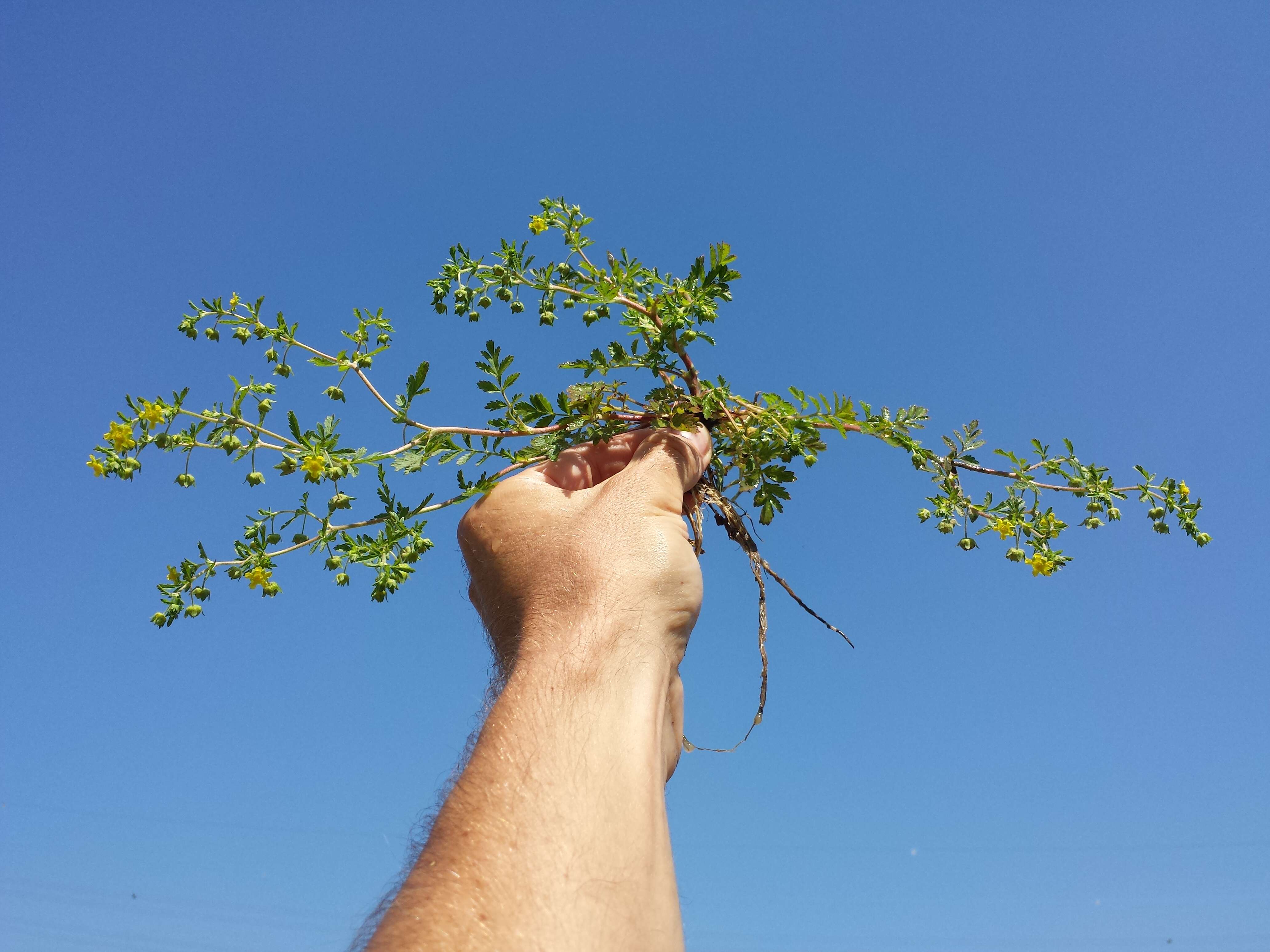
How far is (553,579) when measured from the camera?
263 cm

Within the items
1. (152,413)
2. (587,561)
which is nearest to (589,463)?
(587,561)

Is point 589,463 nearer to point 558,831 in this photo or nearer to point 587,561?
point 587,561

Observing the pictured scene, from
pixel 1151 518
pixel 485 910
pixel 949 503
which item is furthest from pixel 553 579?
pixel 1151 518

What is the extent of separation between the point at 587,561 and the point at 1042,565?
2.02m

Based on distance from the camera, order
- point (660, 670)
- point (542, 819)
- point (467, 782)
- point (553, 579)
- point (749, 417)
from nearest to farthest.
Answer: point (542, 819) → point (467, 782) → point (660, 670) → point (553, 579) → point (749, 417)

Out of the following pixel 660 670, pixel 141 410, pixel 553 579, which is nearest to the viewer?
pixel 660 670

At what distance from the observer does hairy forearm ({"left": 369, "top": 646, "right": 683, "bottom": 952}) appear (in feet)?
5.54

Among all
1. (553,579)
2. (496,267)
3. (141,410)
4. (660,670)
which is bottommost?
(660,670)

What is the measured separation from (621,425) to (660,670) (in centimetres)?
125

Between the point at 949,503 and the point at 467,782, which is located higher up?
the point at 949,503

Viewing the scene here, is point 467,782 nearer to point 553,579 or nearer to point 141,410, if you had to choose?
point 553,579

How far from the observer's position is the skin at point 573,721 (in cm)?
173

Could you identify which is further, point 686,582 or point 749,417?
point 749,417

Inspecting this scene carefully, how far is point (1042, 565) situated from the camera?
11.4 feet
